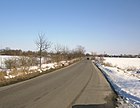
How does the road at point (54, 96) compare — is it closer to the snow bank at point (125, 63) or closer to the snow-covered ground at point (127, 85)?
the snow-covered ground at point (127, 85)

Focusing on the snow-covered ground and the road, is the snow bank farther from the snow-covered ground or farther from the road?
the road

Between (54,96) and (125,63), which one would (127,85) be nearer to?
(54,96)

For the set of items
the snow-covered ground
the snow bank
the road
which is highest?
the road

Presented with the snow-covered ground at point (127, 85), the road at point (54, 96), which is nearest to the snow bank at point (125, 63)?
the snow-covered ground at point (127, 85)

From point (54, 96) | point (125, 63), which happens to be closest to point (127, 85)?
point (54, 96)

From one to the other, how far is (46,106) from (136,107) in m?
3.49

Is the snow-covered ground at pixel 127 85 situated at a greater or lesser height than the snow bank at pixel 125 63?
greater

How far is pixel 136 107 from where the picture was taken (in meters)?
8.67

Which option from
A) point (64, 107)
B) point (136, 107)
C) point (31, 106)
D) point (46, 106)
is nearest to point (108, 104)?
point (136, 107)

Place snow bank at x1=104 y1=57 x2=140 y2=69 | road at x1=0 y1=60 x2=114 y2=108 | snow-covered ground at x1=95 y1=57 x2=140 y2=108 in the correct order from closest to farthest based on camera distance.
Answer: road at x1=0 y1=60 x2=114 y2=108
snow-covered ground at x1=95 y1=57 x2=140 y2=108
snow bank at x1=104 y1=57 x2=140 y2=69

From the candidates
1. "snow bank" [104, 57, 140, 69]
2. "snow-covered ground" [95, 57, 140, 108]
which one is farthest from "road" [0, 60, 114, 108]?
"snow bank" [104, 57, 140, 69]

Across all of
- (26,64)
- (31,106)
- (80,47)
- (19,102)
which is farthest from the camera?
(80,47)

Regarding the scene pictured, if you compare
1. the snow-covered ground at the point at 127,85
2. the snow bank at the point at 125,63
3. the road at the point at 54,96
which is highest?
the road at the point at 54,96

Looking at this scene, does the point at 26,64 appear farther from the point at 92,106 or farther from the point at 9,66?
the point at 92,106
